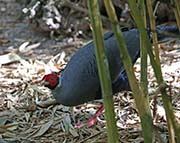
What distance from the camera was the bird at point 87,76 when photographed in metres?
2.63

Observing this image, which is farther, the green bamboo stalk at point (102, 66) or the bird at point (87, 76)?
the bird at point (87, 76)

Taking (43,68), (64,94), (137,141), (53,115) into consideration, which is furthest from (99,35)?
(43,68)

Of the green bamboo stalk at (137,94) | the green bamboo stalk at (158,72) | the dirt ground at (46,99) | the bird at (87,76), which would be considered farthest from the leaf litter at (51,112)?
the green bamboo stalk at (137,94)

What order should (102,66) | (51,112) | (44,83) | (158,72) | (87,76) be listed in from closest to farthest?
1. (102,66)
2. (158,72)
3. (87,76)
4. (44,83)
5. (51,112)

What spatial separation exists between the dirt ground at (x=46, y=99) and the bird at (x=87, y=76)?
0.47 feet

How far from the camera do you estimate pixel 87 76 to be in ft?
8.68

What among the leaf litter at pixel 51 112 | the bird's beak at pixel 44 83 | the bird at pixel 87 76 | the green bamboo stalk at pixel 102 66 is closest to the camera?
the green bamboo stalk at pixel 102 66

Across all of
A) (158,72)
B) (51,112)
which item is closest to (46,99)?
(51,112)

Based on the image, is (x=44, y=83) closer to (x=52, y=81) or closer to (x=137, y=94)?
(x=52, y=81)

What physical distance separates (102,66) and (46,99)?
1851mm

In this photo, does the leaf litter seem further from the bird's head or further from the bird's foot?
the bird's head

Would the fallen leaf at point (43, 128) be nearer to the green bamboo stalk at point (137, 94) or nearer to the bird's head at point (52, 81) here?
the bird's head at point (52, 81)

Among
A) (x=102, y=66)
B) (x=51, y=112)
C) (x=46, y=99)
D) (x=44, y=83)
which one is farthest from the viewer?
(x=46, y=99)

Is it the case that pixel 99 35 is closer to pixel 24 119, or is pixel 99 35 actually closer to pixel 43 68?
pixel 24 119
